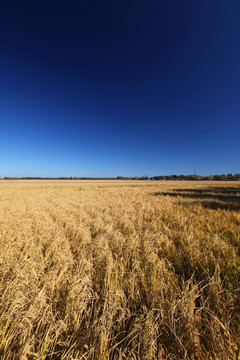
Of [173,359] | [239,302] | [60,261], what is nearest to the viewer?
[173,359]

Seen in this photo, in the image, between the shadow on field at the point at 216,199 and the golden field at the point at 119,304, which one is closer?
the golden field at the point at 119,304

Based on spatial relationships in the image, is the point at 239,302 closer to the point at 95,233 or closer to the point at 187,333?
the point at 187,333

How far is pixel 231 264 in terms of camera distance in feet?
7.66

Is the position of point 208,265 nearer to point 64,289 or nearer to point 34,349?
point 64,289

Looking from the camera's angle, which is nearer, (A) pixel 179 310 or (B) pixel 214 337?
(B) pixel 214 337

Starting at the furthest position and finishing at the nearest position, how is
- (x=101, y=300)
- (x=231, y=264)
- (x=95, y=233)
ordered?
(x=95, y=233)
(x=231, y=264)
(x=101, y=300)

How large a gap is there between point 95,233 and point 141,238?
4.57 ft

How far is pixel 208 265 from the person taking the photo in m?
2.43

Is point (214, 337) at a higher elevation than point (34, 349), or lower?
higher

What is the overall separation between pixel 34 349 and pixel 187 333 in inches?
55.5

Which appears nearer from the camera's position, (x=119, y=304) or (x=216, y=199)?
(x=119, y=304)

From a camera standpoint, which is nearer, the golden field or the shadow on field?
the golden field

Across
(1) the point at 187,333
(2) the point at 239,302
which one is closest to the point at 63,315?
(1) the point at 187,333

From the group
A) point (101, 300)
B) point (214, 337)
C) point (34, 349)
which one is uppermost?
point (214, 337)
